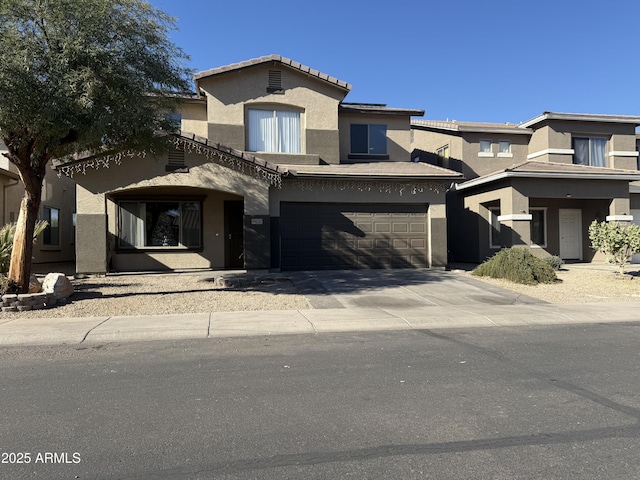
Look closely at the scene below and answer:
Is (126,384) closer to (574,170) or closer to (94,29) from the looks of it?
(94,29)

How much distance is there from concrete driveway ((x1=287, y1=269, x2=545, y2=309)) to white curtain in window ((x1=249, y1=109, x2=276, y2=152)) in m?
5.23

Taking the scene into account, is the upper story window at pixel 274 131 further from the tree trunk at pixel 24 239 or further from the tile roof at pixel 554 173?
the tree trunk at pixel 24 239

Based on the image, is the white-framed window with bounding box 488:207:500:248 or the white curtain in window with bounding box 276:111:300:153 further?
the white-framed window with bounding box 488:207:500:248

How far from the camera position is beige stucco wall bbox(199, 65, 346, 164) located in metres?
17.8

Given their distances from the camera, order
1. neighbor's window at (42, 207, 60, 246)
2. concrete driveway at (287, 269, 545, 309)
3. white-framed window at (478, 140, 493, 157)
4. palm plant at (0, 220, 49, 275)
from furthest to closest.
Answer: white-framed window at (478, 140, 493, 157), neighbor's window at (42, 207, 60, 246), palm plant at (0, 220, 49, 275), concrete driveway at (287, 269, 545, 309)

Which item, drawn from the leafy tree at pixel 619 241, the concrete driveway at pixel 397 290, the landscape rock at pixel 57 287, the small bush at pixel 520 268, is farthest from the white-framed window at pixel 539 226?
the landscape rock at pixel 57 287

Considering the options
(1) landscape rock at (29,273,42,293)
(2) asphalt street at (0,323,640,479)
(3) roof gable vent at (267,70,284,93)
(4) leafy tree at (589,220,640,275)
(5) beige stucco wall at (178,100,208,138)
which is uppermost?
(3) roof gable vent at (267,70,284,93)

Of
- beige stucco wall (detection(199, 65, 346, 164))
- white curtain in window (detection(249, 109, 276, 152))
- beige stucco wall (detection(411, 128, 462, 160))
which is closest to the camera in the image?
beige stucco wall (detection(199, 65, 346, 164))

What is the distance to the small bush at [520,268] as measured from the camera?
14.9m

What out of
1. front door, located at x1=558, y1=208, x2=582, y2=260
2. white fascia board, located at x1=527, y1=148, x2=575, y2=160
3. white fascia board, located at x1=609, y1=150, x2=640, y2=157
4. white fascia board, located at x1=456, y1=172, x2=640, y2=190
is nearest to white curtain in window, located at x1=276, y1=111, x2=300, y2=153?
white fascia board, located at x1=456, y1=172, x2=640, y2=190

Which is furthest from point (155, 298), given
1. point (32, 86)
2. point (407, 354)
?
point (407, 354)

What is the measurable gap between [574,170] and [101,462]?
20120mm

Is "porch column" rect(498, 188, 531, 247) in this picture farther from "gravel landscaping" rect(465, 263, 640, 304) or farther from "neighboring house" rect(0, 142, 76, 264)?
"neighboring house" rect(0, 142, 76, 264)

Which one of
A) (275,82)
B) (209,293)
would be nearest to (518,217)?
(275,82)
